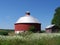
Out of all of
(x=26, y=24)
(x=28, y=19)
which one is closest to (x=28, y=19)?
(x=28, y=19)

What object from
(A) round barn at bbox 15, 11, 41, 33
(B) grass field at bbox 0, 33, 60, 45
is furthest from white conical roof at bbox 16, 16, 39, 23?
(B) grass field at bbox 0, 33, 60, 45

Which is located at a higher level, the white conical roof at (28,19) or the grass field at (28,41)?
the white conical roof at (28,19)

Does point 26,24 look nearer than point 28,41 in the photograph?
No

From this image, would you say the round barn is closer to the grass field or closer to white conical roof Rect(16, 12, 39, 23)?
white conical roof Rect(16, 12, 39, 23)

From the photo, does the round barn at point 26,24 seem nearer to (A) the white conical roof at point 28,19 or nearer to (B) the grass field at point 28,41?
(A) the white conical roof at point 28,19

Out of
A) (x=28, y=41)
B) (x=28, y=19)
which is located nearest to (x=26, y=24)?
(x=28, y=19)

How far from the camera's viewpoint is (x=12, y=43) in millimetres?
11844

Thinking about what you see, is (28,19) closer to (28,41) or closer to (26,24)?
(26,24)

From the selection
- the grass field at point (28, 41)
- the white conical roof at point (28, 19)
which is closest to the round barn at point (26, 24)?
the white conical roof at point (28, 19)

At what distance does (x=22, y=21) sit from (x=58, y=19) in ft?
40.8

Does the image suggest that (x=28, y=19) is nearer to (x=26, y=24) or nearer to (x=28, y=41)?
(x=26, y=24)

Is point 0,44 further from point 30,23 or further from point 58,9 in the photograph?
point 58,9

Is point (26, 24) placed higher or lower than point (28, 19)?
lower

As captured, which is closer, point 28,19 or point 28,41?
point 28,41
